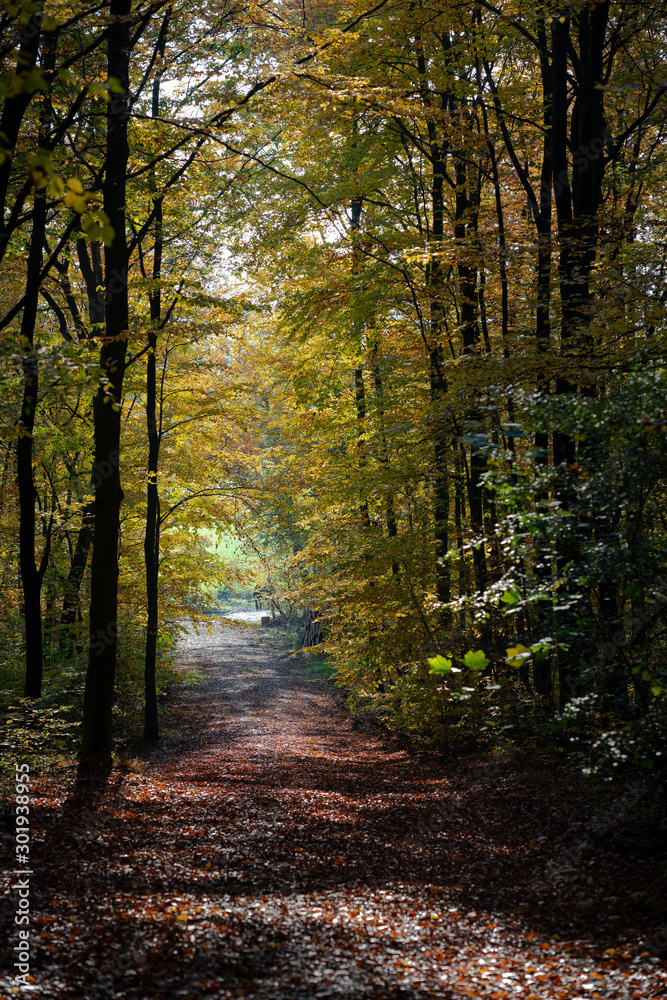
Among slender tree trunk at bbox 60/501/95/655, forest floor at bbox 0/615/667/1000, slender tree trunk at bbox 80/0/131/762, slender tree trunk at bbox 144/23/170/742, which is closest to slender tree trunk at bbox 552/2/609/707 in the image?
forest floor at bbox 0/615/667/1000

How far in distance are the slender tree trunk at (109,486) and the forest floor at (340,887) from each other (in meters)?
0.81

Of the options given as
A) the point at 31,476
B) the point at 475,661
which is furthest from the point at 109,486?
the point at 475,661

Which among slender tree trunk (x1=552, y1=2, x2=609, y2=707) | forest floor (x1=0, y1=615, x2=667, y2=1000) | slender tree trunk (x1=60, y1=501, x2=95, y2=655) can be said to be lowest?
forest floor (x1=0, y1=615, x2=667, y2=1000)

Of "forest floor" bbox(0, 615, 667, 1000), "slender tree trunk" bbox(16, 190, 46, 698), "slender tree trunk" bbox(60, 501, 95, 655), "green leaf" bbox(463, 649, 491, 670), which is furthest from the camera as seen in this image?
"slender tree trunk" bbox(60, 501, 95, 655)

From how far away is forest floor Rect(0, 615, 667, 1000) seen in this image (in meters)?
3.57

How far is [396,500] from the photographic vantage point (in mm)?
12398

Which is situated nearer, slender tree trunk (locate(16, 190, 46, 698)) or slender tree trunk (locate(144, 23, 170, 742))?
slender tree trunk (locate(16, 190, 46, 698))

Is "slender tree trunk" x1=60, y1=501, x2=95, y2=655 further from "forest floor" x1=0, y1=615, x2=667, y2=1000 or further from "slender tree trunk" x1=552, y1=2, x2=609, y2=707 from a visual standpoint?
"slender tree trunk" x1=552, y1=2, x2=609, y2=707

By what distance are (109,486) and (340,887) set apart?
5.16 m

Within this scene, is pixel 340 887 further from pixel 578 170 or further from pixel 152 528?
pixel 578 170

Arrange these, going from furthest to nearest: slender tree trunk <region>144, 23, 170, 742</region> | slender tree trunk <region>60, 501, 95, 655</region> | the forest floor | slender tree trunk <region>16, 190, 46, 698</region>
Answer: slender tree trunk <region>60, 501, 95, 655</region> < slender tree trunk <region>144, 23, 170, 742</region> < slender tree trunk <region>16, 190, 46, 698</region> < the forest floor

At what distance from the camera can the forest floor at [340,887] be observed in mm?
3570

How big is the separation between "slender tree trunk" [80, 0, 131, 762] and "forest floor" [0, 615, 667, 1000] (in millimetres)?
814

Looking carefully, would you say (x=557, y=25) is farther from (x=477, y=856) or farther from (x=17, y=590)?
(x=17, y=590)
